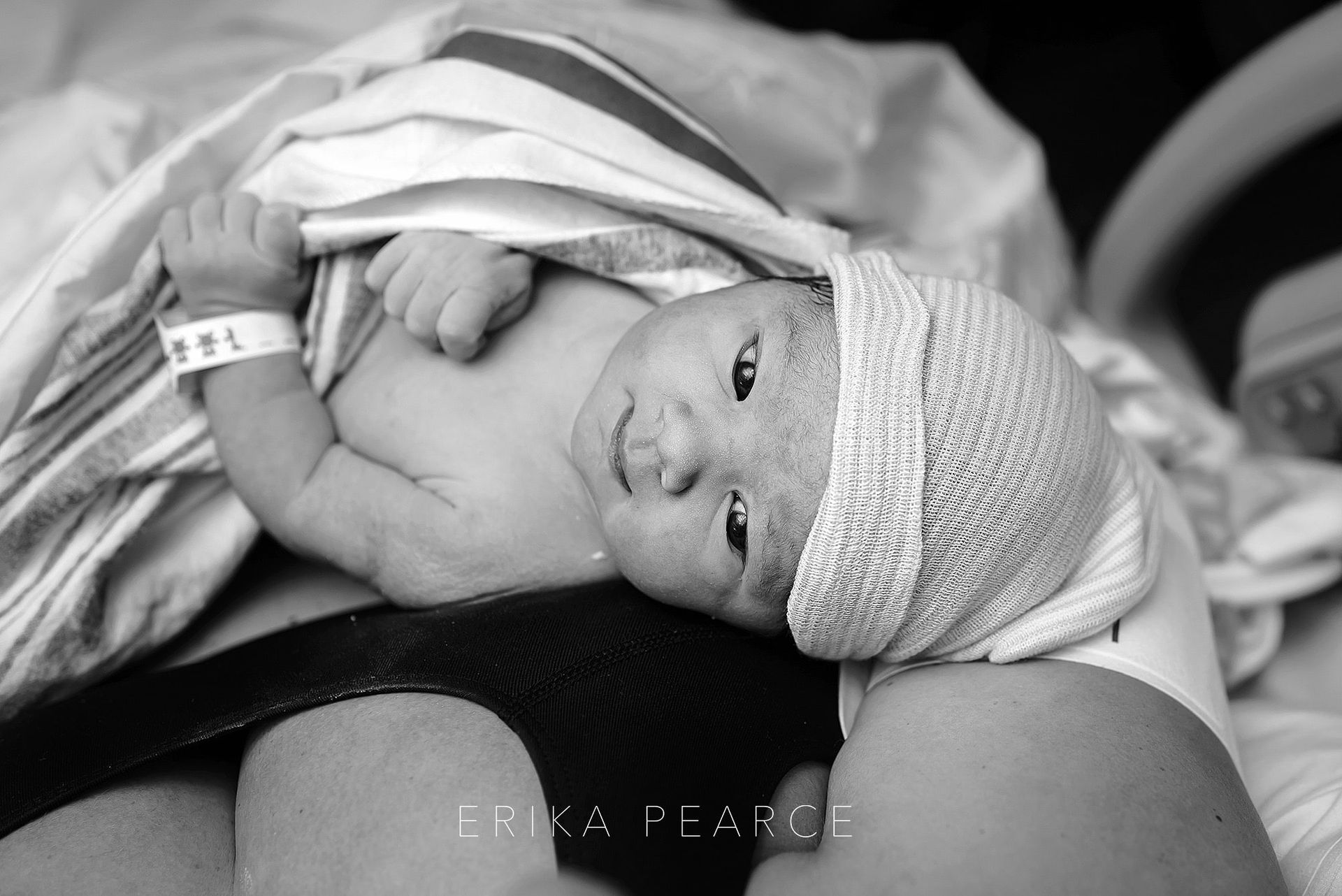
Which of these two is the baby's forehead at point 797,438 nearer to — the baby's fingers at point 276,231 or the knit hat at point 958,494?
the knit hat at point 958,494

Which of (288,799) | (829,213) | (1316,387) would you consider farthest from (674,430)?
(1316,387)

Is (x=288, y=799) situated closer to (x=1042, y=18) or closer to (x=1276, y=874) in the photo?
(x=1276, y=874)

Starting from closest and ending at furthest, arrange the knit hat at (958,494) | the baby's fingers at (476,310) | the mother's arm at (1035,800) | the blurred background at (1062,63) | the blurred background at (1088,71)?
1. the mother's arm at (1035,800)
2. the knit hat at (958,494)
3. the baby's fingers at (476,310)
4. the blurred background at (1062,63)
5. the blurred background at (1088,71)

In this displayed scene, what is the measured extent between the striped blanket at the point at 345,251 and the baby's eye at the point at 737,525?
0.30 metres

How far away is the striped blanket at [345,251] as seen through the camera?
1046 millimetres

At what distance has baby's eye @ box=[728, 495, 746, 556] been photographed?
0.93 meters

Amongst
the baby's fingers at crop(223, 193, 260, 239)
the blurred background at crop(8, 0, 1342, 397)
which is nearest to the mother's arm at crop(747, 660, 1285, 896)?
the baby's fingers at crop(223, 193, 260, 239)

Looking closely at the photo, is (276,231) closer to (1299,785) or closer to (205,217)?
(205,217)

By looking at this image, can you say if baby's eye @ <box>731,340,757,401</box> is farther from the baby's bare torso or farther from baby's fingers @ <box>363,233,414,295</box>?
baby's fingers @ <box>363,233,414,295</box>

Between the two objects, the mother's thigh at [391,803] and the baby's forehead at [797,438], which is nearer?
the mother's thigh at [391,803]

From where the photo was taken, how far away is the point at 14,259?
1145 mm

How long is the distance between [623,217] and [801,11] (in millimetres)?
970

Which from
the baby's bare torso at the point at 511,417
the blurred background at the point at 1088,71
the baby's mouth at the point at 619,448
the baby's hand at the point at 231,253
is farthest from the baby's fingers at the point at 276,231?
the blurred background at the point at 1088,71

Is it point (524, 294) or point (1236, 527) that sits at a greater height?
point (524, 294)
